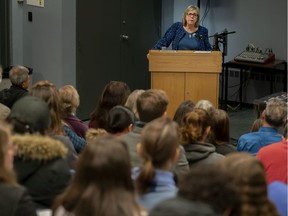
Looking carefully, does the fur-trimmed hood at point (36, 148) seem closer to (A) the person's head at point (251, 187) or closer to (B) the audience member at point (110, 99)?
(A) the person's head at point (251, 187)

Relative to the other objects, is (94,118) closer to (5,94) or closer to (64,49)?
(5,94)

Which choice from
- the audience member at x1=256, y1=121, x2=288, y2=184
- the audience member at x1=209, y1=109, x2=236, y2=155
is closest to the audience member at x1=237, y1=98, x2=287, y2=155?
the audience member at x1=209, y1=109, x2=236, y2=155

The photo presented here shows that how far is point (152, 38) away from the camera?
30.1 ft

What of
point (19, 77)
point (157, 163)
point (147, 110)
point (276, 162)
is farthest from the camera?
point (19, 77)

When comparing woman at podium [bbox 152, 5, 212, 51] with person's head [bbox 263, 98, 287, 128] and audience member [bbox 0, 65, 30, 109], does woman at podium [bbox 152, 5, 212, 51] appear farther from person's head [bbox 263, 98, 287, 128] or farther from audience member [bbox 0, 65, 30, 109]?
person's head [bbox 263, 98, 287, 128]

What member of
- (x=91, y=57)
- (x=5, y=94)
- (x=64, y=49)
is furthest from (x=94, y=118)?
(x=91, y=57)

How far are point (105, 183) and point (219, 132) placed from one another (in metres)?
1.87

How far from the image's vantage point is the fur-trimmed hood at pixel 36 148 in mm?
2400

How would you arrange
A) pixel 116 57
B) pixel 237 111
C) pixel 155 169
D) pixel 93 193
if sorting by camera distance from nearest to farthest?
pixel 93 193, pixel 155 169, pixel 116 57, pixel 237 111

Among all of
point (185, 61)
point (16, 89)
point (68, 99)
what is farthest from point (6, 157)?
point (185, 61)

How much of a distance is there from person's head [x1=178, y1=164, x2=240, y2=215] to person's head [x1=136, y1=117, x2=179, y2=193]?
518mm

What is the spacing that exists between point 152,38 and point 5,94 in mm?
4637

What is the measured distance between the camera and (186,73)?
214 inches

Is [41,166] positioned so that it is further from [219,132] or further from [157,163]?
[219,132]
